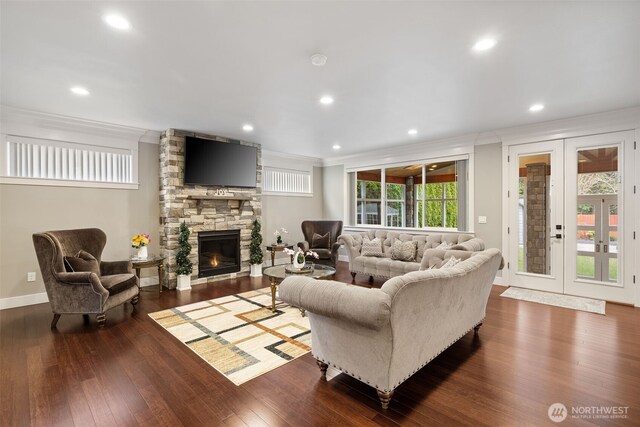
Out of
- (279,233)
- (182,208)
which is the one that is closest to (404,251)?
(279,233)

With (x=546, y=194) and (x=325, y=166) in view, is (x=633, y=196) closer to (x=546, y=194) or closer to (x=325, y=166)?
(x=546, y=194)

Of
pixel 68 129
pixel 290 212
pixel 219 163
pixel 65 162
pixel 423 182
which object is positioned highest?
pixel 68 129

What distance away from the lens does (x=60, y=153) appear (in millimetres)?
4719

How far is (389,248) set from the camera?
5.90m

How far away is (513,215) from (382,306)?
4558 mm

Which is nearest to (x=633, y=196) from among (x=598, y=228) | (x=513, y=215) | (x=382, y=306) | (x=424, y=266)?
(x=598, y=228)

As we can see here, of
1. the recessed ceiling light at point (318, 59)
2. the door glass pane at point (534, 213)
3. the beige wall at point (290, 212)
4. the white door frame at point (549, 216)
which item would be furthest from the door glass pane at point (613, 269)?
the beige wall at point (290, 212)

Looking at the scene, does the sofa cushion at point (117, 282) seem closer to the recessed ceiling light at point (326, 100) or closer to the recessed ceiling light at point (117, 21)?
the recessed ceiling light at point (117, 21)

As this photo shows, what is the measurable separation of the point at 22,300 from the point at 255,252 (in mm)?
3458

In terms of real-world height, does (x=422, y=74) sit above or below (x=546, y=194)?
above

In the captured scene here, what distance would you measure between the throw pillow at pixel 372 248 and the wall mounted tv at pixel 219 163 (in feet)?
8.30

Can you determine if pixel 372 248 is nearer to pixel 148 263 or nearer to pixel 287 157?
pixel 287 157

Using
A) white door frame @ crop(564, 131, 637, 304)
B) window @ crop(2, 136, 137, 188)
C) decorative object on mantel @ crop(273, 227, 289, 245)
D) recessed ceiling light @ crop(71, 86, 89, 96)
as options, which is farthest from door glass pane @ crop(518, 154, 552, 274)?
window @ crop(2, 136, 137, 188)

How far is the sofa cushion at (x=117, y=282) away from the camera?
3732 millimetres
